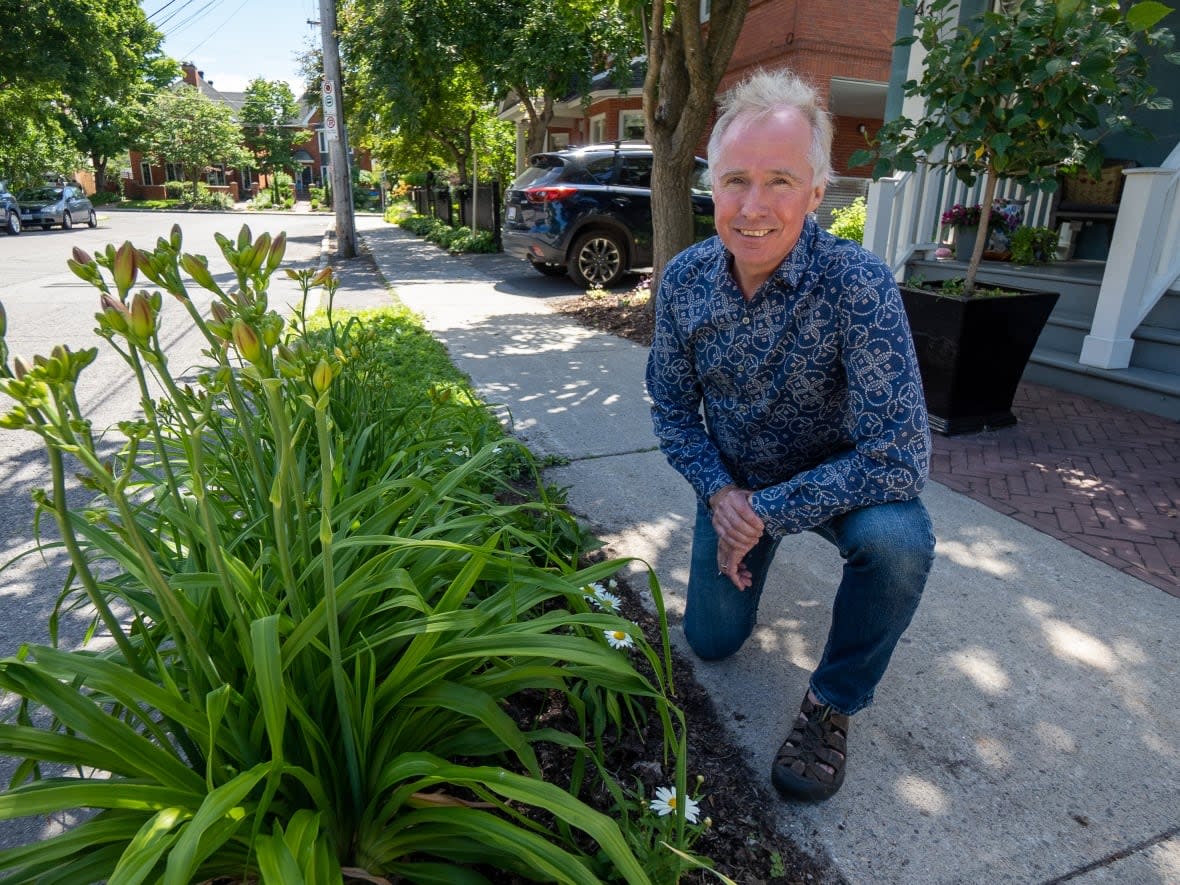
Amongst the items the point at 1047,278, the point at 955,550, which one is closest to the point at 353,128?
the point at 1047,278

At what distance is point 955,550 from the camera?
10.8 ft

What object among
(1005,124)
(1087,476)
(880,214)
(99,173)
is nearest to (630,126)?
(880,214)

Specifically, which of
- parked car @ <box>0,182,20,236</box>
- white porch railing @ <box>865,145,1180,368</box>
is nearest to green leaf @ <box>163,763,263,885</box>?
white porch railing @ <box>865,145,1180,368</box>

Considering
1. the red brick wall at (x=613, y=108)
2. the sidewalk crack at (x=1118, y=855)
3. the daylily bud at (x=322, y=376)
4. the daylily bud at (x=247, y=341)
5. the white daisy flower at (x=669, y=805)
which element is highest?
the red brick wall at (x=613, y=108)

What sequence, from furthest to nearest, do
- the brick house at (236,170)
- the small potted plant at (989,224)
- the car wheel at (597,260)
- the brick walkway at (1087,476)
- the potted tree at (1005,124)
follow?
the brick house at (236,170) → the car wheel at (597,260) → the small potted plant at (989,224) → the potted tree at (1005,124) → the brick walkway at (1087,476)

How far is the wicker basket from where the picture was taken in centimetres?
796

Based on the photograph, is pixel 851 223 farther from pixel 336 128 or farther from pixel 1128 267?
pixel 336 128

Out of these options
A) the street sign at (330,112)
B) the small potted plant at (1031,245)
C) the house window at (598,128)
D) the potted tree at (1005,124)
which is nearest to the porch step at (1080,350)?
the small potted plant at (1031,245)

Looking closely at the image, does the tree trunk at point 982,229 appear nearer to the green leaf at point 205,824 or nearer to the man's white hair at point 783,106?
the man's white hair at point 783,106

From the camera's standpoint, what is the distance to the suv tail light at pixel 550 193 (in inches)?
408

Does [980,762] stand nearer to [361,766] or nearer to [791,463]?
[791,463]

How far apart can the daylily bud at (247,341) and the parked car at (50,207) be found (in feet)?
95.2

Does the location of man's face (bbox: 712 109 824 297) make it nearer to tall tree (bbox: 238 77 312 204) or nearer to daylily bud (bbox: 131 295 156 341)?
daylily bud (bbox: 131 295 156 341)

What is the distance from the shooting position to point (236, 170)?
6191 cm
